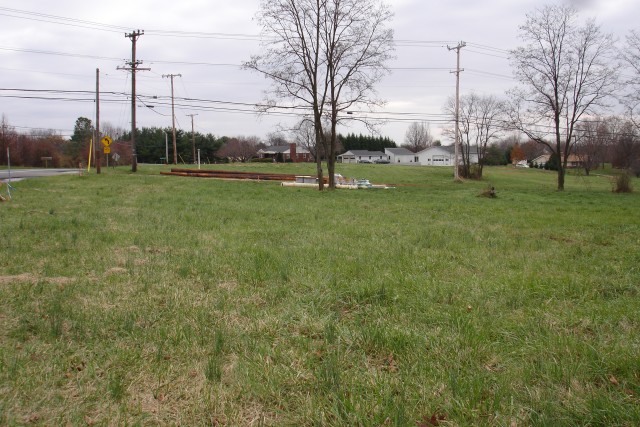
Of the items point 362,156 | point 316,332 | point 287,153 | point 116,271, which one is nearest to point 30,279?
point 116,271

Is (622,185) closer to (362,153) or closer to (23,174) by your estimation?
(23,174)

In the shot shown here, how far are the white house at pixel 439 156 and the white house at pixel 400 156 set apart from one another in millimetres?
2380

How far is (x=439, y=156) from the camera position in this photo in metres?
115

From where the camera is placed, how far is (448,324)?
4.33m

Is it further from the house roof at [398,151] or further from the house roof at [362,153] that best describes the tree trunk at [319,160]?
the house roof at [362,153]

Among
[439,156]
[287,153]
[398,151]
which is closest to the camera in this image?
[439,156]

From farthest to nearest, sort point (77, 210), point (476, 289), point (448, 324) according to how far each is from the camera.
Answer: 1. point (77, 210)
2. point (476, 289)
3. point (448, 324)

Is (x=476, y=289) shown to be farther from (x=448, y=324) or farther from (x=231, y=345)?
(x=231, y=345)

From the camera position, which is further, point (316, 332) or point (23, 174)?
point (23, 174)

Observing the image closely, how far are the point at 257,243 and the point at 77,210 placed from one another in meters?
7.47

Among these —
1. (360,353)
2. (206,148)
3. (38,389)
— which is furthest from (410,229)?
(206,148)

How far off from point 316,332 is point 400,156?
12219 cm

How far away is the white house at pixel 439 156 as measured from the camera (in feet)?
368

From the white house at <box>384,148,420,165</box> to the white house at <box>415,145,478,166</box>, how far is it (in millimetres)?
2380
